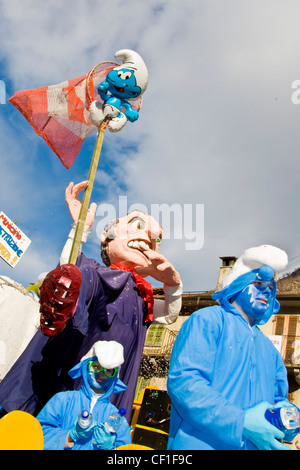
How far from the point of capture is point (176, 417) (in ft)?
6.37

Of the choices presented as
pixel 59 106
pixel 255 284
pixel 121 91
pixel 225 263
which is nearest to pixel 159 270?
pixel 255 284

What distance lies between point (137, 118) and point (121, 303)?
173 cm

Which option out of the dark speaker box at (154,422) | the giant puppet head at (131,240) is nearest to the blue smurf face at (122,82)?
the giant puppet head at (131,240)

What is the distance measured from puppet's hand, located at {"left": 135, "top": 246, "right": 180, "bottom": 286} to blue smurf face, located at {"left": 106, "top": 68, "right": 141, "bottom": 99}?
147 cm

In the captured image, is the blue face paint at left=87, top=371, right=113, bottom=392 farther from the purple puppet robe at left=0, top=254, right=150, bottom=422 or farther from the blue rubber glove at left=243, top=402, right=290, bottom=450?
the blue rubber glove at left=243, top=402, right=290, bottom=450

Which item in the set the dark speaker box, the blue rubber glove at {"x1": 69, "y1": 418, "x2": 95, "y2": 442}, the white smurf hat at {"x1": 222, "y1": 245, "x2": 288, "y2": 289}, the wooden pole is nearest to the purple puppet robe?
the wooden pole

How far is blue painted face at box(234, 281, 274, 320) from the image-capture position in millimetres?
2225

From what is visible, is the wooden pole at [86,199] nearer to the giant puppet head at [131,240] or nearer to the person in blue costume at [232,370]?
the giant puppet head at [131,240]

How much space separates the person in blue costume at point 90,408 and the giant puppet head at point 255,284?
3.16 feet

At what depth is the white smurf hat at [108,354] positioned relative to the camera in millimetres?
2678

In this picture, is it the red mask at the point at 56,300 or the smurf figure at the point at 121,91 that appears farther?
the smurf figure at the point at 121,91

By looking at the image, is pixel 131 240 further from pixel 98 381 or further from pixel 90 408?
pixel 90 408

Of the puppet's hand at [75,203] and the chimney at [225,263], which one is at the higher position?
the chimney at [225,263]
